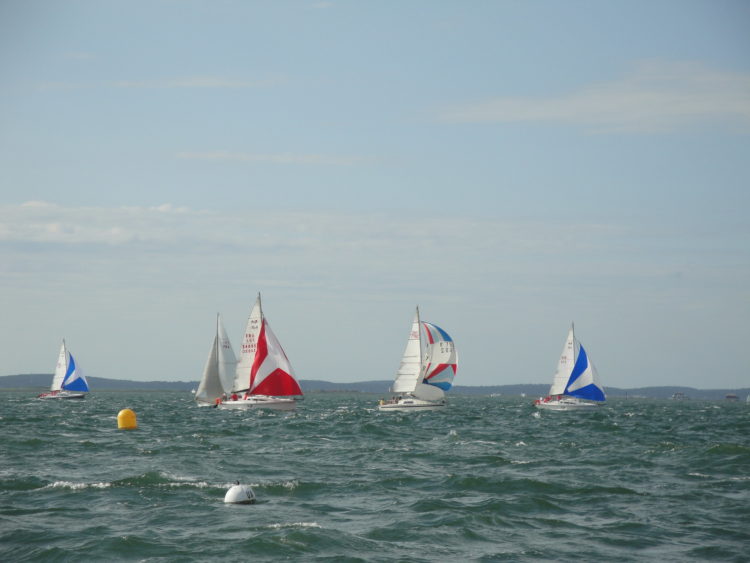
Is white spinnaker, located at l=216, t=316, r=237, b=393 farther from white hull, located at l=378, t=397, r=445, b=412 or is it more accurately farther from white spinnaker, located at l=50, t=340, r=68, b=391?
white spinnaker, located at l=50, t=340, r=68, b=391

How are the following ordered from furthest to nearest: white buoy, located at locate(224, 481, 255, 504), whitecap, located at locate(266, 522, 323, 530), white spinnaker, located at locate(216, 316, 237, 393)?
white spinnaker, located at locate(216, 316, 237, 393) → white buoy, located at locate(224, 481, 255, 504) → whitecap, located at locate(266, 522, 323, 530)

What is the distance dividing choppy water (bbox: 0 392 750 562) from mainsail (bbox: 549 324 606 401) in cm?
5295

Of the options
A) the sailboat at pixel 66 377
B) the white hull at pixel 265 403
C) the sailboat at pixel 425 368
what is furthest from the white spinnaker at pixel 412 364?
the sailboat at pixel 66 377

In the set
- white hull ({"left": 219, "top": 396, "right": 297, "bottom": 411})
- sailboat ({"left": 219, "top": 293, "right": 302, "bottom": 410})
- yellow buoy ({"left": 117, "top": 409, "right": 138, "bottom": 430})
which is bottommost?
yellow buoy ({"left": 117, "top": 409, "right": 138, "bottom": 430})

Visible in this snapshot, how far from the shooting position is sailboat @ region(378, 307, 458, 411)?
91312 mm

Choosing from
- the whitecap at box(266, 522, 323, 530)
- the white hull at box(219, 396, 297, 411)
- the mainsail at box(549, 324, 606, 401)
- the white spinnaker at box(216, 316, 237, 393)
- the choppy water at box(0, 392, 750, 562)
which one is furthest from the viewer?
the mainsail at box(549, 324, 606, 401)

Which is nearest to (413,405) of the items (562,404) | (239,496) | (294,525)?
(562,404)

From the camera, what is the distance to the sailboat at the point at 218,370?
91.1m

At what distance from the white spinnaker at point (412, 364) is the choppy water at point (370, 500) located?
39.6 m

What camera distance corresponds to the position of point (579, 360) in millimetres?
103688

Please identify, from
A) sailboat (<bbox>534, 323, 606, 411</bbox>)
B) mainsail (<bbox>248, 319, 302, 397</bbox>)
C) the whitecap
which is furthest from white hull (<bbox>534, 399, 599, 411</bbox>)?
the whitecap

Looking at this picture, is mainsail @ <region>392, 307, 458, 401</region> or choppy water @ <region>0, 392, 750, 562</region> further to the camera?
mainsail @ <region>392, 307, 458, 401</region>

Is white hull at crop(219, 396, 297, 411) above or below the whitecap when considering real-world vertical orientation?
above

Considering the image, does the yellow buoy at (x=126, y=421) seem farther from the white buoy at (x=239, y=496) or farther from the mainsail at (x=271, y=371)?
the white buoy at (x=239, y=496)
